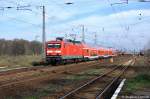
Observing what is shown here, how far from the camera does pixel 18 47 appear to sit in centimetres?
15600

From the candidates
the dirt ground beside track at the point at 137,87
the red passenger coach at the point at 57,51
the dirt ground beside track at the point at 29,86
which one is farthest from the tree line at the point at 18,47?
the dirt ground beside track at the point at 137,87

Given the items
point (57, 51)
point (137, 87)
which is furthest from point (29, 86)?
point (57, 51)

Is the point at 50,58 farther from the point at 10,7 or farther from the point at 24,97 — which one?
the point at 24,97

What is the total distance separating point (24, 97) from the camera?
1688cm

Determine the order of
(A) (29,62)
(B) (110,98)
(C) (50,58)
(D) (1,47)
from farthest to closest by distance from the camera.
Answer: (D) (1,47)
(A) (29,62)
(C) (50,58)
(B) (110,98)

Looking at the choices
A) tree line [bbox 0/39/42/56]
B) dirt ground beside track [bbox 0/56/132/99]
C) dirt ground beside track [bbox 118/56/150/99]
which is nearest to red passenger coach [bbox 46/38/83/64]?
dirt ground beside track [bbox 0/56/132/99]

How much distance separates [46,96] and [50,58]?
35597 millimetres

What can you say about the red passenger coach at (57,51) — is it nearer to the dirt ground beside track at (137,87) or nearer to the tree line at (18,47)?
the dirt ground beside track at (137,87)

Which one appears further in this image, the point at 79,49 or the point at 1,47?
the point at 1,47

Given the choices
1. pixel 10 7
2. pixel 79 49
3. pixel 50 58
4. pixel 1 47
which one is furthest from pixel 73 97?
pixel 1 47

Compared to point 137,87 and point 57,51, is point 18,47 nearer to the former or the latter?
point 57,51

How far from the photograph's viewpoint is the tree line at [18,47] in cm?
15175

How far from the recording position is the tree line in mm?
151750

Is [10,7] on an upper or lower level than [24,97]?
upper
